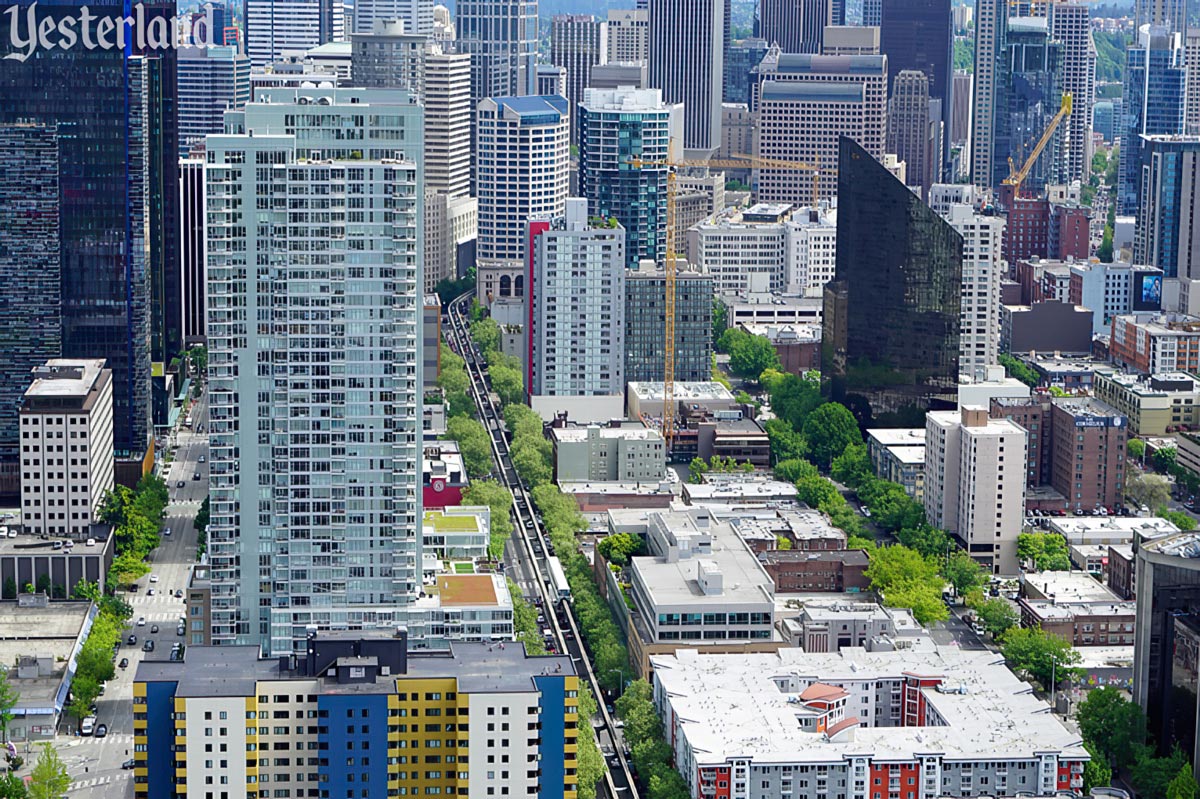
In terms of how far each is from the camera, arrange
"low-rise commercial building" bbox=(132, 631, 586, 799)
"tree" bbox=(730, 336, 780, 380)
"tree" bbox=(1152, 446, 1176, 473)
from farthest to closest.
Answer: "tree" bbox=(730, 336, 780, 380) → "tree" bbox=(1152, 446, 1176, 473) → "low-rise commercial building" bbox=(132, 631, 586, 799)

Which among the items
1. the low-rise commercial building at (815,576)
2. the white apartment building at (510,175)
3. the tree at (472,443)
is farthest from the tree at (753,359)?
the low-rise commercial building at (815,576)

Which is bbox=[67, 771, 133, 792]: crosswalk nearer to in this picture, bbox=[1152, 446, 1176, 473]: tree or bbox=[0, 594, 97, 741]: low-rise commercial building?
bbox=[0, 594, 97, 741]: low-rise commercial building

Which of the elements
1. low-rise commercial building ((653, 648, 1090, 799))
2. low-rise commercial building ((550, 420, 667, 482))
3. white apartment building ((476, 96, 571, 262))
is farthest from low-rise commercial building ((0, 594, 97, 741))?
white apartment building ((476, 96, 571, 262))

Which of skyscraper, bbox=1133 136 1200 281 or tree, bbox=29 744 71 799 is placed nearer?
tree, bbox=29 744 71 799

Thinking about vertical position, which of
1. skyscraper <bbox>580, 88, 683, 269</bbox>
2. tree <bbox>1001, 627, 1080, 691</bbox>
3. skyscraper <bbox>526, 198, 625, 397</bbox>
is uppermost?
skyscraper <bbox>580, 88, 683, 269</bbox>

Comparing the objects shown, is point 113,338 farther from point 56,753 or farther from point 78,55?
point 56,753

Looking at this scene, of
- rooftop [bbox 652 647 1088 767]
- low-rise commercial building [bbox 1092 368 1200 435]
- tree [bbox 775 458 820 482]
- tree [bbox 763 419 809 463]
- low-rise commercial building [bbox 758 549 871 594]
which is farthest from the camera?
low-rise commercial building [bbox 1092 368 1200 435]

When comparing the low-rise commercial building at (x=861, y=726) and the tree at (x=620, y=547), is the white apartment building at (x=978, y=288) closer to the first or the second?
the tree at (x=620, y=547)

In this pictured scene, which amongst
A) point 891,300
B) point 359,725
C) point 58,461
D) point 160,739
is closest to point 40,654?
point 58,461

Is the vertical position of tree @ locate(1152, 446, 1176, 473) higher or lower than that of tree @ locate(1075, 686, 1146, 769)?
higher
